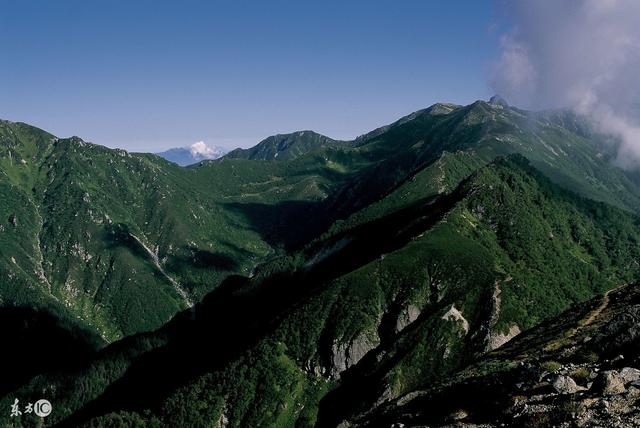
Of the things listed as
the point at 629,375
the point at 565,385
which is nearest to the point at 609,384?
the point at 629,375

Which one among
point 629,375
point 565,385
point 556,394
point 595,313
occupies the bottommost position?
point 595,313

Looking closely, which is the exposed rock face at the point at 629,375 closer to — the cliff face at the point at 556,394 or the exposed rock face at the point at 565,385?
the cliff face at the point at 556,394

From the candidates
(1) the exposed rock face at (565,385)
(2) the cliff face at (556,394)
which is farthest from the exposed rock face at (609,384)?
(1) the exposed rock face at (565,385)

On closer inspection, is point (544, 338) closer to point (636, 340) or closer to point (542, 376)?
point (636, 340)

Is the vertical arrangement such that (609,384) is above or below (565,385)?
above

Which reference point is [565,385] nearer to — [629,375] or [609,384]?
[609,384]

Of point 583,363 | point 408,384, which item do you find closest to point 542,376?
point 583,363

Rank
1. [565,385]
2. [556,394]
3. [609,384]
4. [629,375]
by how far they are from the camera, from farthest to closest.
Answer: [565,385] < [556,394] < [629,375] < [609,384]

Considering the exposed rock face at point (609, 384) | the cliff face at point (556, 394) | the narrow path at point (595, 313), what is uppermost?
the exposed rock face at point (609, 384)

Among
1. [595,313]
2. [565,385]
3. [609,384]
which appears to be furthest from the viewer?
[595,313]
